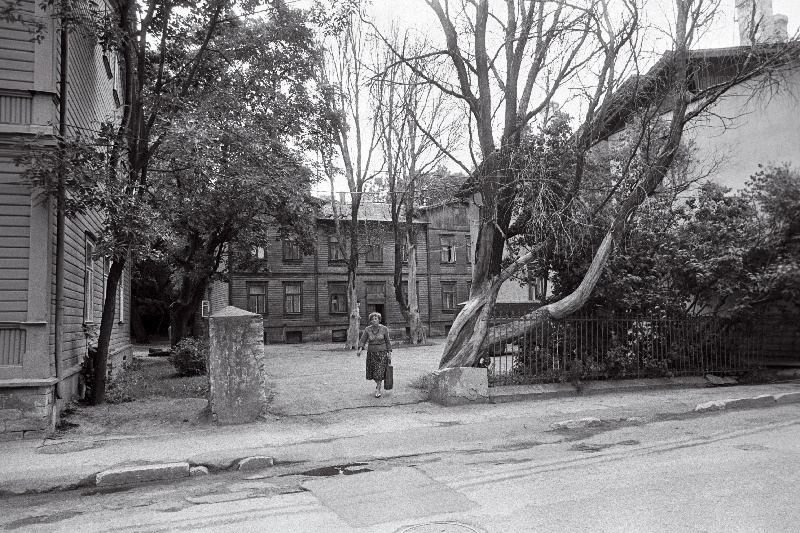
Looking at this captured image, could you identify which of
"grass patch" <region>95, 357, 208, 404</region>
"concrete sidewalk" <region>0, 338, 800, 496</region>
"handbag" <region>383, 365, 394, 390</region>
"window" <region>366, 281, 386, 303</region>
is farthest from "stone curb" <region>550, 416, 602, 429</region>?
"window" <region>366, 281, 386, 303</region>

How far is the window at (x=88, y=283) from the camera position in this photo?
11602 mm

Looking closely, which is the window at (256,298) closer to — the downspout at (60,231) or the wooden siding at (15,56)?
the downspout at (60,231)

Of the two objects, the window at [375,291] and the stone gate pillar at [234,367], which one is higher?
the window at [375,291]

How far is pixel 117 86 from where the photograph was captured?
57.1ft

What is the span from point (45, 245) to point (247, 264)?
52.5 feet

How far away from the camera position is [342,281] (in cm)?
3744

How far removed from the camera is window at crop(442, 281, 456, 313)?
39219mm

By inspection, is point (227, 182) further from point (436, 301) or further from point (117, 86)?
point (436, 301)

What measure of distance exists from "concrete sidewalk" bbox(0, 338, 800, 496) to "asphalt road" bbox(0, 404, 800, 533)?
333 mm

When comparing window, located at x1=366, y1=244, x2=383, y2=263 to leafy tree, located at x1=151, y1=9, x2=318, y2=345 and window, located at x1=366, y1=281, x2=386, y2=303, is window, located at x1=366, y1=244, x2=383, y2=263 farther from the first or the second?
leafy tree, located at x1=151, y1=9, x2=318, y2=345

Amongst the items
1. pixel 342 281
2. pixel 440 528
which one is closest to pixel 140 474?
pixel 440 528

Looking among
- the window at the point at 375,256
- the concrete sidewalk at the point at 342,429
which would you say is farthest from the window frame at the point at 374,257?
the concrete sidewalk at the point at 342,429

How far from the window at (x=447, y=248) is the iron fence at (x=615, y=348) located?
25.9 metres

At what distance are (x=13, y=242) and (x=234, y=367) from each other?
356cm
